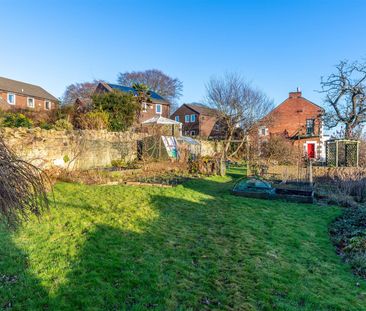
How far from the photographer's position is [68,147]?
12641 mm

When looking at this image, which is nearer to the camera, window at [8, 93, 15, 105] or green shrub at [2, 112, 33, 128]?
green shrub at [2, 112, 33, 128]

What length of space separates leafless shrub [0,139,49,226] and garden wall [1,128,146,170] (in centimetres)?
829

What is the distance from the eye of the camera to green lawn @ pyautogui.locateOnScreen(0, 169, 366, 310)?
375 cm

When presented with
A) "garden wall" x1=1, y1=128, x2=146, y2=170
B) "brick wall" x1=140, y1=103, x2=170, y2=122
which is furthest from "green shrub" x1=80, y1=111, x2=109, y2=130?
"brick wall" x1=140, y1=103, x2=170, y2=122

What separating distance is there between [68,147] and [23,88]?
1305 inches

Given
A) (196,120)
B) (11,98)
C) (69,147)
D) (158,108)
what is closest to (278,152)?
(69,147)

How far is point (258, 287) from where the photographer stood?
4.24m

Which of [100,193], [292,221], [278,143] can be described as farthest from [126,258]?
[278,143]

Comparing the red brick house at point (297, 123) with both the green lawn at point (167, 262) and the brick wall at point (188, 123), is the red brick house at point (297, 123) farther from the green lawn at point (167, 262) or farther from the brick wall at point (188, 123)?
the green lawn at point (167, 262)

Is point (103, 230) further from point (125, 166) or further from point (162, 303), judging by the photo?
point (125, 166)

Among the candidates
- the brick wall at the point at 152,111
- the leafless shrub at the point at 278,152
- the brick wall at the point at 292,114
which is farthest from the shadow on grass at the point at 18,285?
the brick wall at the point at 152,111

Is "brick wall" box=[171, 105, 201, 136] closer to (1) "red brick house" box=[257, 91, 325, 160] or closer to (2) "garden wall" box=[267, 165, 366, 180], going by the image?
(1) "red brick house" box=[257, 91, 325, 160]

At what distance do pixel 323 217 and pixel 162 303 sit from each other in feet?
22.4

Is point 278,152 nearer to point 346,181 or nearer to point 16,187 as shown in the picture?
point 346,181
